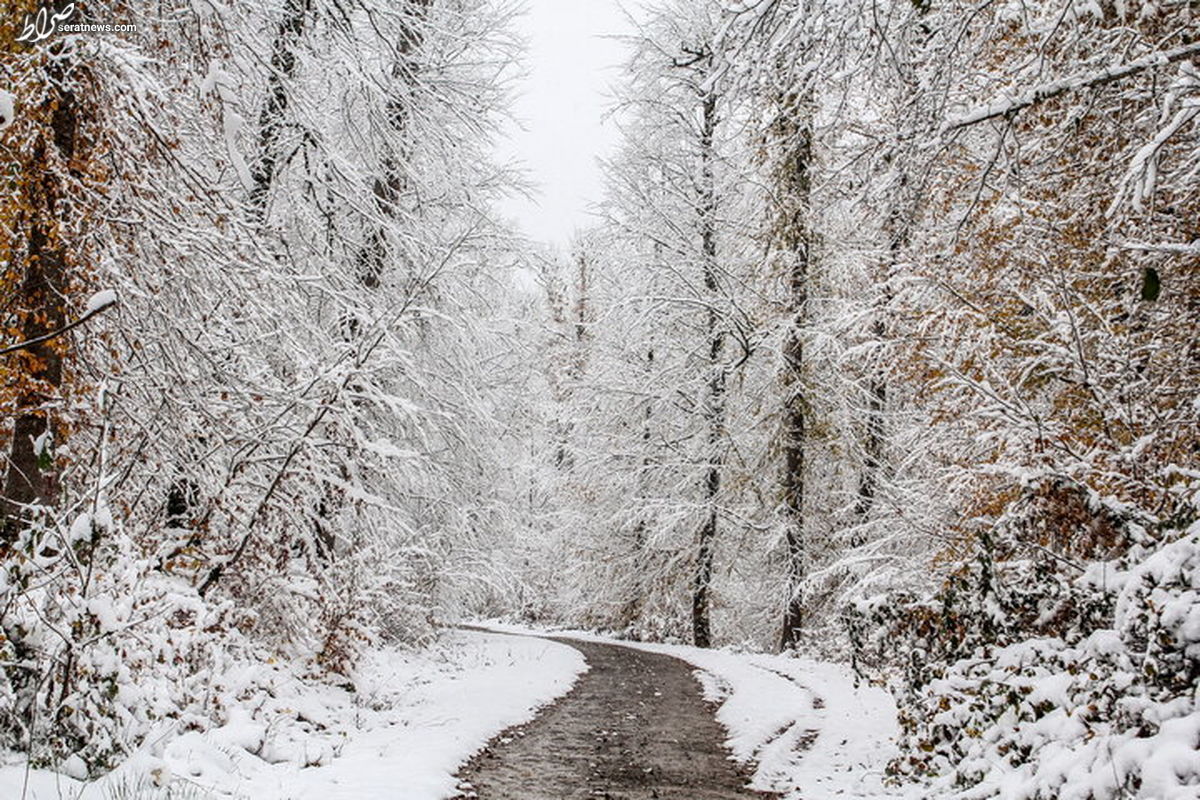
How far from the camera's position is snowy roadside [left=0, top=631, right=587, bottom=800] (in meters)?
4.79

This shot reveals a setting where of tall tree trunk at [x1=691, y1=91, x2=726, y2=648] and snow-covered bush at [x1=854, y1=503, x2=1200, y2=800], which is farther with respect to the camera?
tall tree trunk at [x1=691, y1=91, x2=726, y2=648]

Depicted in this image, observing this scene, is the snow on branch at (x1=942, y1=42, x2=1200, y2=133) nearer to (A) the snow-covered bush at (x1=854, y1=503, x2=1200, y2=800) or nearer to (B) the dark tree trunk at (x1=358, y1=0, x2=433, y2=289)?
(A) the snow-covered bush at (x1=854, y1=503, x2=1200, y2=800)

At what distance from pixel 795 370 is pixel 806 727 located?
10.9m

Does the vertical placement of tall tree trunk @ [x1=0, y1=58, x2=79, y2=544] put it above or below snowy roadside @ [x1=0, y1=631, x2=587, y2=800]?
above

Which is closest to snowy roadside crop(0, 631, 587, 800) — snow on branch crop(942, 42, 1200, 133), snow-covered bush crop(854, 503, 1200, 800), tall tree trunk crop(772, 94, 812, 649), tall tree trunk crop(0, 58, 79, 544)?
tall tree trunk crop(0, 58, 79, 544)

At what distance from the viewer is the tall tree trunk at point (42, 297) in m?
5.33

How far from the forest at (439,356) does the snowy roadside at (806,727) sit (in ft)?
2.95

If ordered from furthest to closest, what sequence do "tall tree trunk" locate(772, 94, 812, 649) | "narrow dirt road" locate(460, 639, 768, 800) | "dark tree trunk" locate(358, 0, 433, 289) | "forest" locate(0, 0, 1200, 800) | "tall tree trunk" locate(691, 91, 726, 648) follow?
"tall tree trunk" locate(691, 91, 726, 648), "tall tree trunk" locate(772, 94, 812, 649), "dark tree trunk" locate(358, 0, 433, 289), "narrow dirt road" locate(460, 639, 768, 800), "forest" locate(0, 0, 1200, 800)

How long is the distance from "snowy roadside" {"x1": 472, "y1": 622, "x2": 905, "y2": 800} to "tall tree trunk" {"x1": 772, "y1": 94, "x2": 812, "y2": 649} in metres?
3.39

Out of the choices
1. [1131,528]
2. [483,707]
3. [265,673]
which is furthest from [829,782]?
[265,673]

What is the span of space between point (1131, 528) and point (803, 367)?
1392 centimetres

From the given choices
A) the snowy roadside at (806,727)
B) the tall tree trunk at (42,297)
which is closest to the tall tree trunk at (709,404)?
the snowy roadside at (806,727)

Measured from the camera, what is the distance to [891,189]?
590cm

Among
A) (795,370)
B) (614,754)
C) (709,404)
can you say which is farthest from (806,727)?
(709,404)
